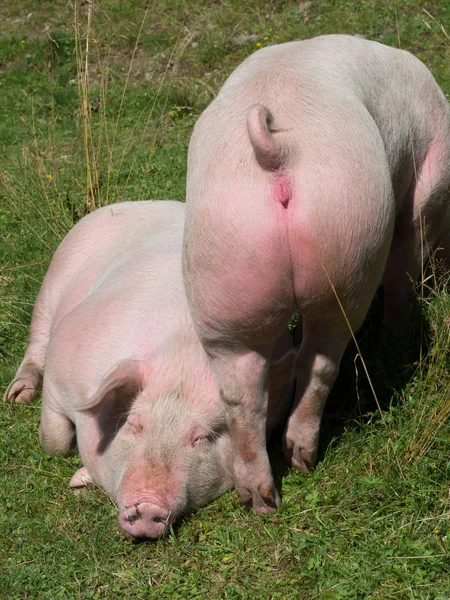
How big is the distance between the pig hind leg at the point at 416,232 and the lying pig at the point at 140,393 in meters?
0.84

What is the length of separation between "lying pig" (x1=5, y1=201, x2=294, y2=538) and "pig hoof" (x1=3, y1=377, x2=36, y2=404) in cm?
1

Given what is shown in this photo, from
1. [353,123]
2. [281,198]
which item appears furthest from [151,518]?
[353,123]

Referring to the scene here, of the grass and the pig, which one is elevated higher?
the pig

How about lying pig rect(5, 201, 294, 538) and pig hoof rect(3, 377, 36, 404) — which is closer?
lying pig rect(5, 201, 294, 538)

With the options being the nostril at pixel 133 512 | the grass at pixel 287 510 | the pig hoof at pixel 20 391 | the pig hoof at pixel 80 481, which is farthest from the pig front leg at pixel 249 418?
the pig hoof at pixel 20 391

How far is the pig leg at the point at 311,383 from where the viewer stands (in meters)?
3.62

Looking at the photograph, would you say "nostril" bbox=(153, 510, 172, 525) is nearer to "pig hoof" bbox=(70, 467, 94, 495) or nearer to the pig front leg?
the pig front leg

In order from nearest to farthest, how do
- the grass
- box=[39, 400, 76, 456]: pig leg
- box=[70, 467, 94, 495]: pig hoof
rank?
1. the grass
2. box=[70, 467, 94, 495]: pig hoof
3. box=[39, 400, 76, 456]: pig leg

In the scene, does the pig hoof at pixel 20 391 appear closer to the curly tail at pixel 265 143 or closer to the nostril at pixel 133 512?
the nostril at pixel 133 512

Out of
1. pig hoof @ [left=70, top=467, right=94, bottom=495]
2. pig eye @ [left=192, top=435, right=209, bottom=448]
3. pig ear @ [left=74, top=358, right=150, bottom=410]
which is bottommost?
pig hoof @ [left=70, top=467, right=94, bottom=495]

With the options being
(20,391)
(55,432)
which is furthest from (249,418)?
(20,391)

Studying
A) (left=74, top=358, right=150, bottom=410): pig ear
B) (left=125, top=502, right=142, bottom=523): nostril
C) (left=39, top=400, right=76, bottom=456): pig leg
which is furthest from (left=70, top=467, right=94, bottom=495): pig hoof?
(left=125, top=502, right=142, bottom=523): nostril

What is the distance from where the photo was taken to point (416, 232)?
14.6ft

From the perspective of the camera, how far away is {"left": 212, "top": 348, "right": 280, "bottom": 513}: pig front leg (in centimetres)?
352
